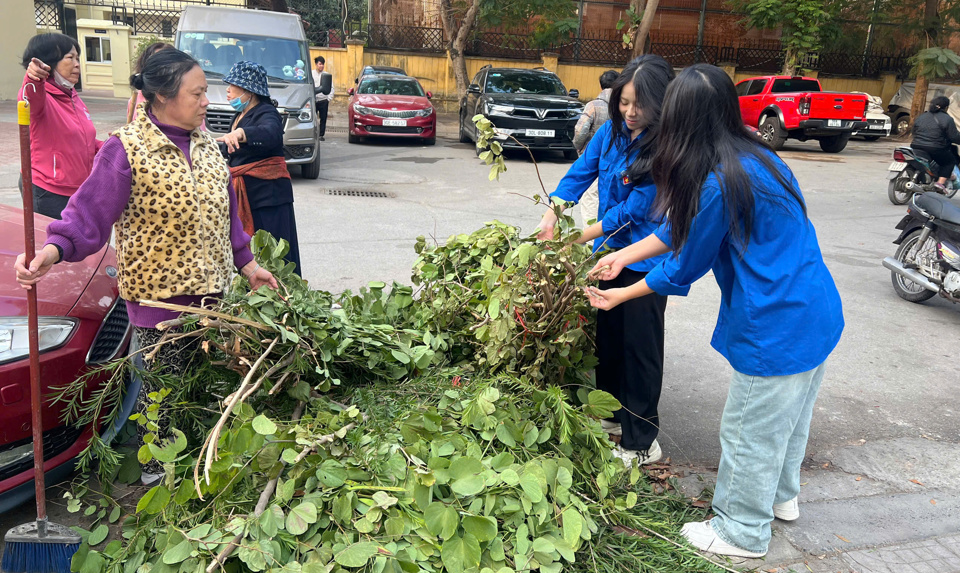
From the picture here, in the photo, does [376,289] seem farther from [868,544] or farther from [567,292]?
[868,544]

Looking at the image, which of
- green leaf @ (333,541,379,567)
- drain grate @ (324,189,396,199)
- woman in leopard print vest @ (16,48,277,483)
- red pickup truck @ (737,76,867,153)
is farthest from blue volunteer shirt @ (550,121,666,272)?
red pickup truck @ (737,76,867,153)

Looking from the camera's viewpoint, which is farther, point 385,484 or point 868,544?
point 868,544

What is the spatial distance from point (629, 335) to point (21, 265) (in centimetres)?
249

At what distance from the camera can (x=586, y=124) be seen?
596 cm

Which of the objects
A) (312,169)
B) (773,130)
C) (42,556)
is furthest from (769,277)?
(773,130)

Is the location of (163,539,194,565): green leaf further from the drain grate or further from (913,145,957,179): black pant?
(913,145,957,179): black pant

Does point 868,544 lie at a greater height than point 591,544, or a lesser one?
lesser

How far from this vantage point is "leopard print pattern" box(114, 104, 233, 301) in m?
2.90

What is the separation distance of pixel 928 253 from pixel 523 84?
33.3 feet

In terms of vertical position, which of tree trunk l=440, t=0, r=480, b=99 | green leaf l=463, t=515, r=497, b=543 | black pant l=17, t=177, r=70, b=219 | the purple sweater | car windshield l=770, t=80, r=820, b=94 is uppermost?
tree trunk l=440, t=0, r=480, b=99

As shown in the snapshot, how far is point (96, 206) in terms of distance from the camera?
2787 millimetres

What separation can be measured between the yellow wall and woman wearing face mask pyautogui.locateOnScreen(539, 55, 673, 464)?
21.2 meters

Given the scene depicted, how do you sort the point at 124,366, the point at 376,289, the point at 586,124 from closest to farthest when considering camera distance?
the point at 124,366, the point at 376,289, the point at 586,124

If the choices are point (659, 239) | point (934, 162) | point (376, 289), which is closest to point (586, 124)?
point (376, 289)
